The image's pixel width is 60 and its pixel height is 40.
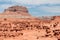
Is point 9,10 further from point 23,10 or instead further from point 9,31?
Answer: point 9,31

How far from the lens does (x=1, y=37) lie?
27391 millimetres

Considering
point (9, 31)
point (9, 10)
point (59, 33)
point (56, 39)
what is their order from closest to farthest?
point (56, 39) < point (59, 33) < point (9, 31) < point (9, 10)

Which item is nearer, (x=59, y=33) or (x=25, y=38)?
(x=59, y=33)

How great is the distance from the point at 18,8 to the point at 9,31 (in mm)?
83423

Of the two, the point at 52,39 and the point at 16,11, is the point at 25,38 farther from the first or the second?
the point at 16,11

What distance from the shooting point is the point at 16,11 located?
4486 inches

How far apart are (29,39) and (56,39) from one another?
14.9 feet

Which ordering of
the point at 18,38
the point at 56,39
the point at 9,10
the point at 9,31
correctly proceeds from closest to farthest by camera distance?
the point at 56,39, the point at 18,38, the point at 9,31, the point at 9,10

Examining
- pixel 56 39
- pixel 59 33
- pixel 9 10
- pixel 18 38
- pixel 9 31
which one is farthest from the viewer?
pixel 9 10

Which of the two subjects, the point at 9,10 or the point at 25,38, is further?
the point at 9,10

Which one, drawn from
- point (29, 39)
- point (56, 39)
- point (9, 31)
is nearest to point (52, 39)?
point (56, 39)

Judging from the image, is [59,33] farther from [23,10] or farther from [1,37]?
[23,10]

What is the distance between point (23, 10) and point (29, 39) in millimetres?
90212

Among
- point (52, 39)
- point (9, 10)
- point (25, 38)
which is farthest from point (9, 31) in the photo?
point (9, 10)
